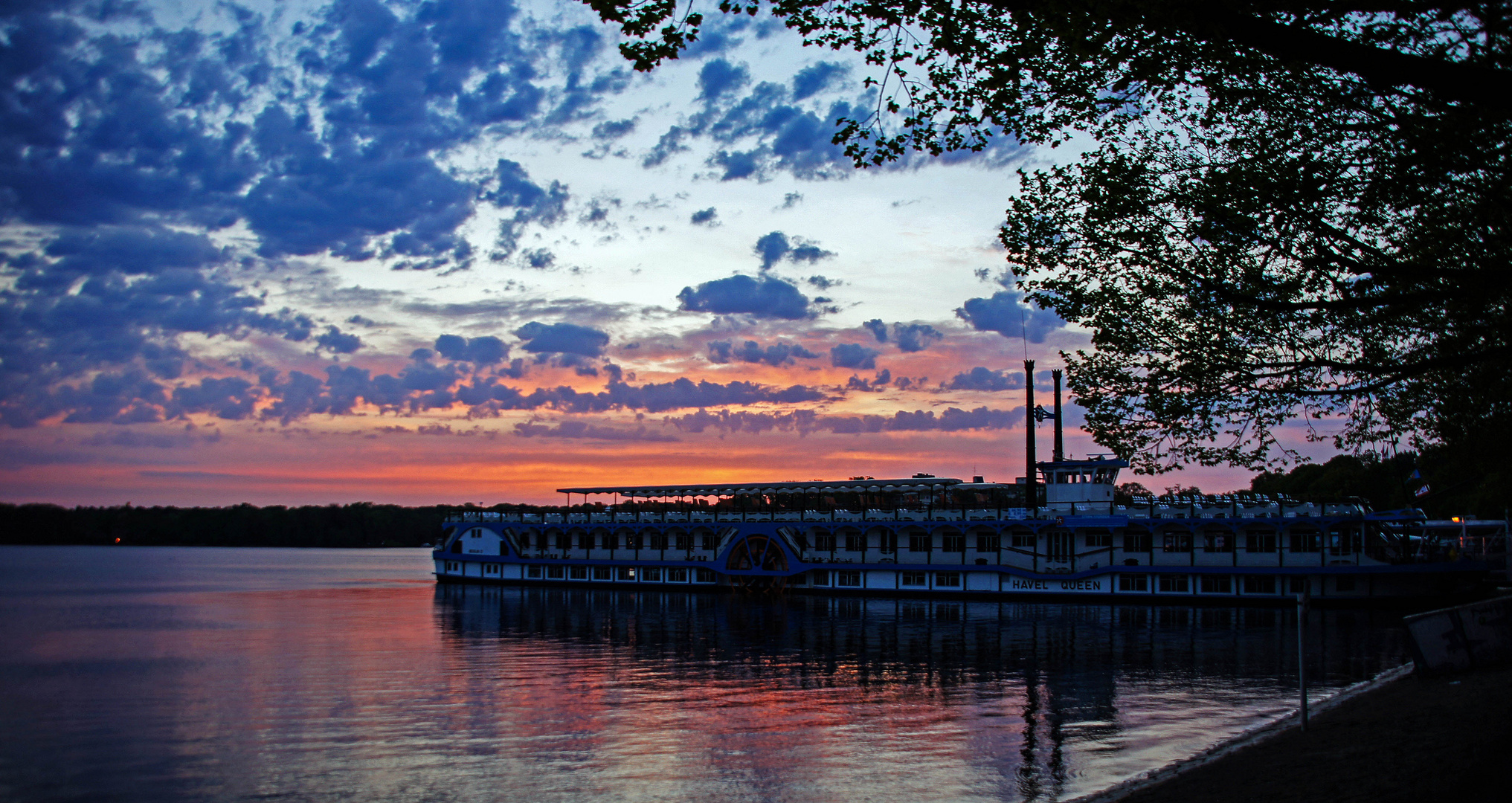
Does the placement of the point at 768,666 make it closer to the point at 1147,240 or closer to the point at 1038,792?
the point at 1038,792

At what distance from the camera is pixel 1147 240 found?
14.1 metres

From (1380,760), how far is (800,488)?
47147mm

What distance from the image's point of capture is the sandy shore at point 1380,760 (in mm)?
11867

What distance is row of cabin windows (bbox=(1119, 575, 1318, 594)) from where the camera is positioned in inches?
1914

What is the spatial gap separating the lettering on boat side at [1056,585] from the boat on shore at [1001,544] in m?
0.08

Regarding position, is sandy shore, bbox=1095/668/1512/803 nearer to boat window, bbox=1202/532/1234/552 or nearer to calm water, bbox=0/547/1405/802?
calm water, bbox=0/547/1405/802

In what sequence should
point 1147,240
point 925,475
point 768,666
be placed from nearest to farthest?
point 1147,240
point 768,666
point 925,475

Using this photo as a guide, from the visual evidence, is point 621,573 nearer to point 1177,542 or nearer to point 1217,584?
point 1177,542

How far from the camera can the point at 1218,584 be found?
50.7m

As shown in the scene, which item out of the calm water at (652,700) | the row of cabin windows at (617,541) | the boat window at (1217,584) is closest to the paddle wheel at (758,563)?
the row of cabin windows at (617,541)

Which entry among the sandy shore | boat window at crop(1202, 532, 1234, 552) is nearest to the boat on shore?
boat window at crop(1202, 532, 1234, 552)

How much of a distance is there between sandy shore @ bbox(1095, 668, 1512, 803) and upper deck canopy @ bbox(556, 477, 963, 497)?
126ft

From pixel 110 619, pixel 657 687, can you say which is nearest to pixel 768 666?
pixel 657 687

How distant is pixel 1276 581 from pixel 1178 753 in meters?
35.2
